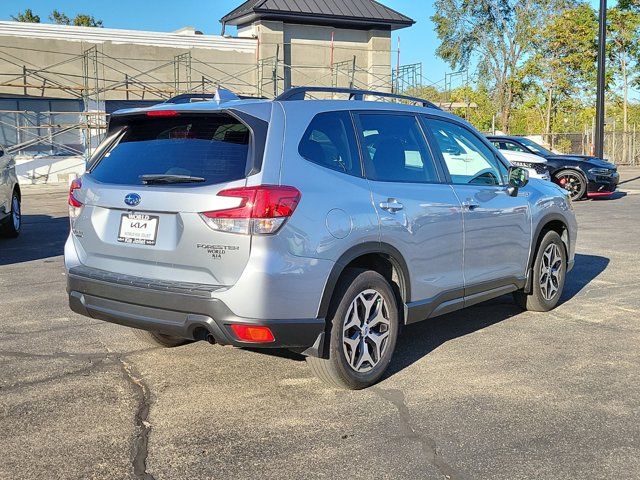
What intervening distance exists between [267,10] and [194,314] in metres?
29.1

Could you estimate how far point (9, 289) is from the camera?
7652mm

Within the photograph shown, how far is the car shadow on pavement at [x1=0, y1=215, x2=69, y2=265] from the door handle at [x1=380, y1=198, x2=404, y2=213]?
6419mm

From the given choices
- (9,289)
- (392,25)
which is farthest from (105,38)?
(9,289)

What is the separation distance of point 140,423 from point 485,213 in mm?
2988

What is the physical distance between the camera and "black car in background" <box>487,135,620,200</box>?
17.7 m

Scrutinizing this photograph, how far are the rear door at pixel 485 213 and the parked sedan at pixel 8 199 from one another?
7.65 metres

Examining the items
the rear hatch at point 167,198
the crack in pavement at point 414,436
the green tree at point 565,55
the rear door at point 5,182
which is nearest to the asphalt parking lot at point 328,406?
the crack in pavement at point 414,436

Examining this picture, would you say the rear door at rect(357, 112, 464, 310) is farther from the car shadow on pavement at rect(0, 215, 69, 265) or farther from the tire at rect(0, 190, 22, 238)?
the tire at rect(0, 190, 22, 238)

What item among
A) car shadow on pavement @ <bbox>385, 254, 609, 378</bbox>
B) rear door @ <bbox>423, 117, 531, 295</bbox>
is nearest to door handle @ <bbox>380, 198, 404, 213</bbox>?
rear door @ <bbox>423, 117, 531, 295</bbox>

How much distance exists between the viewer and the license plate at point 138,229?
13.8 ft

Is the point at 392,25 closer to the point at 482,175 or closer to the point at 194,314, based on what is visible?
the point at 482,175

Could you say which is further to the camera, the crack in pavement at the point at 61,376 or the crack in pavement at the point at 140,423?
the crack in pavement at the point at 61,376

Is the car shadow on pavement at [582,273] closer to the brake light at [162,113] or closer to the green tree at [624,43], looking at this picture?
the brake light at [162,113]

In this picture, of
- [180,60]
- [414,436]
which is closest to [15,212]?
[414,436]
